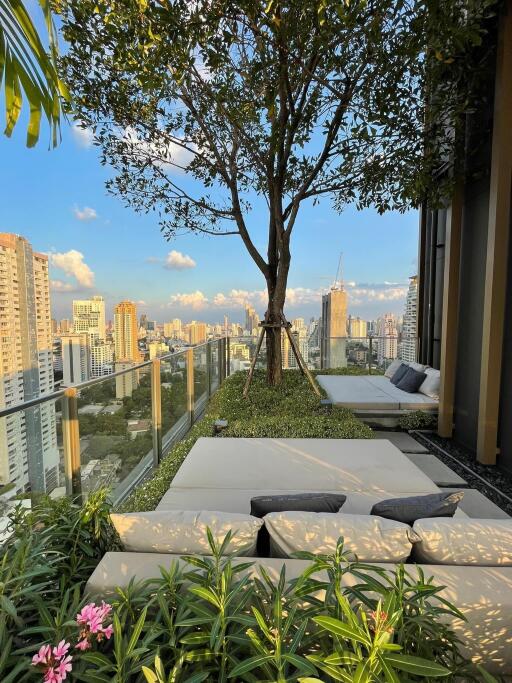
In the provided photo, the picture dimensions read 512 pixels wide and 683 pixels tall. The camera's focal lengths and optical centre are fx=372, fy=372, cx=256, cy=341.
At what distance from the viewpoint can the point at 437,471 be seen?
12.2ft

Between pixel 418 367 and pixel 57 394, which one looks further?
pixel 418 367

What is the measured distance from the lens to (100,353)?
389 cm

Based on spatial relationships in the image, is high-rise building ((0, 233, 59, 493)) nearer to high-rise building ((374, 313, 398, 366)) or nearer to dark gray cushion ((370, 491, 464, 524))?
dark gray cushion ((370, 491, 464, 524))

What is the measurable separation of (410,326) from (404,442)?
3.56m

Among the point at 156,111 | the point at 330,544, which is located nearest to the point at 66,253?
the point at 156,111

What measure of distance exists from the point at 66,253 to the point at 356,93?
15.5 meters

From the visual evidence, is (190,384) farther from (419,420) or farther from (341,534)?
(341,534)

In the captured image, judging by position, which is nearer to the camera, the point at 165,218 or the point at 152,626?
the point at 152,626

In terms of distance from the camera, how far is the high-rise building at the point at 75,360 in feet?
9.30

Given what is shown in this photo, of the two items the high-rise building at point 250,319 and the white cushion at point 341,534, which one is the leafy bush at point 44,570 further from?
the high-rise building at point 250,319

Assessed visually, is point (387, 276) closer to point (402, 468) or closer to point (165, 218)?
point (165, 218)

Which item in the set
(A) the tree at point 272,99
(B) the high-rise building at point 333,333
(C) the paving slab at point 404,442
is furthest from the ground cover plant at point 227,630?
(B) the high-rise building at point 333,333

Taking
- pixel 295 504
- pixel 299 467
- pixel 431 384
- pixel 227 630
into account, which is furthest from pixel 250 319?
pixel 227 630

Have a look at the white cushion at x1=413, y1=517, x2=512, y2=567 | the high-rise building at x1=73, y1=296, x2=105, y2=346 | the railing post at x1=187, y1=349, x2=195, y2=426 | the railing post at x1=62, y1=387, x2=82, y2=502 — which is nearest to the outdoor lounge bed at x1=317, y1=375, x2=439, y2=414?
the railing post at x1=187, y1=349, x2=195, y2=426
